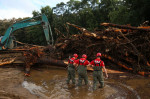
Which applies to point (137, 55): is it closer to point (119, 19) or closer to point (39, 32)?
point (119, 19)

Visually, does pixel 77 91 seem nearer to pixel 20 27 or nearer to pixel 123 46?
pixel 123 46

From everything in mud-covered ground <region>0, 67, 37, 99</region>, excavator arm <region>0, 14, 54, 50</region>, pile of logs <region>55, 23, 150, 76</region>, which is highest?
excavator arm <region>0, 14, 54, 50</region>

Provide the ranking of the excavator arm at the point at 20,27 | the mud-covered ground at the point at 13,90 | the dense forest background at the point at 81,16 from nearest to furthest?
the mud-covered ground at the point at 13,90
the excavator arm at the point at 20,27
the dense forest background at the point at 81,16

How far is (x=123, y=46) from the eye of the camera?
8242 millimetres

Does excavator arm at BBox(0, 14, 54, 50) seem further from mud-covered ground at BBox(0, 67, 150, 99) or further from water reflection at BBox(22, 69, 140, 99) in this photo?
water reflection at BBox(22, 69, 140, 99)

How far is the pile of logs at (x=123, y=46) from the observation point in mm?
7784

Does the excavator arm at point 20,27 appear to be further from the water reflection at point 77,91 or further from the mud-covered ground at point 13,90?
the water reflection at point 77,91

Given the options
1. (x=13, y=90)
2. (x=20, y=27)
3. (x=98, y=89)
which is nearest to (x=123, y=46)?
(x=98, y=89)


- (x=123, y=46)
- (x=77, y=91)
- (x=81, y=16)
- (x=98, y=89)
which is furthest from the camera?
(x=81, y=16)

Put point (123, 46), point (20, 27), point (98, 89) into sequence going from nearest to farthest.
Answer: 1. point (98, 89)
2. point (123, 46)
3. point (20, 27)

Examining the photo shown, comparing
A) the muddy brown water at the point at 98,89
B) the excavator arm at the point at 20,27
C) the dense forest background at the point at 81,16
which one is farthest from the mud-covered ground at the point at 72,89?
the dense forest background at the point at 81,16

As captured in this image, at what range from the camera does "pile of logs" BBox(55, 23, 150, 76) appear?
25.5 feet

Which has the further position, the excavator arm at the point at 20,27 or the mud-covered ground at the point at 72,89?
the excavator arm at the point at 20,27

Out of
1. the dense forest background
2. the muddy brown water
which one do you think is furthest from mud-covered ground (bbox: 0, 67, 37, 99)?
the dense forest background
